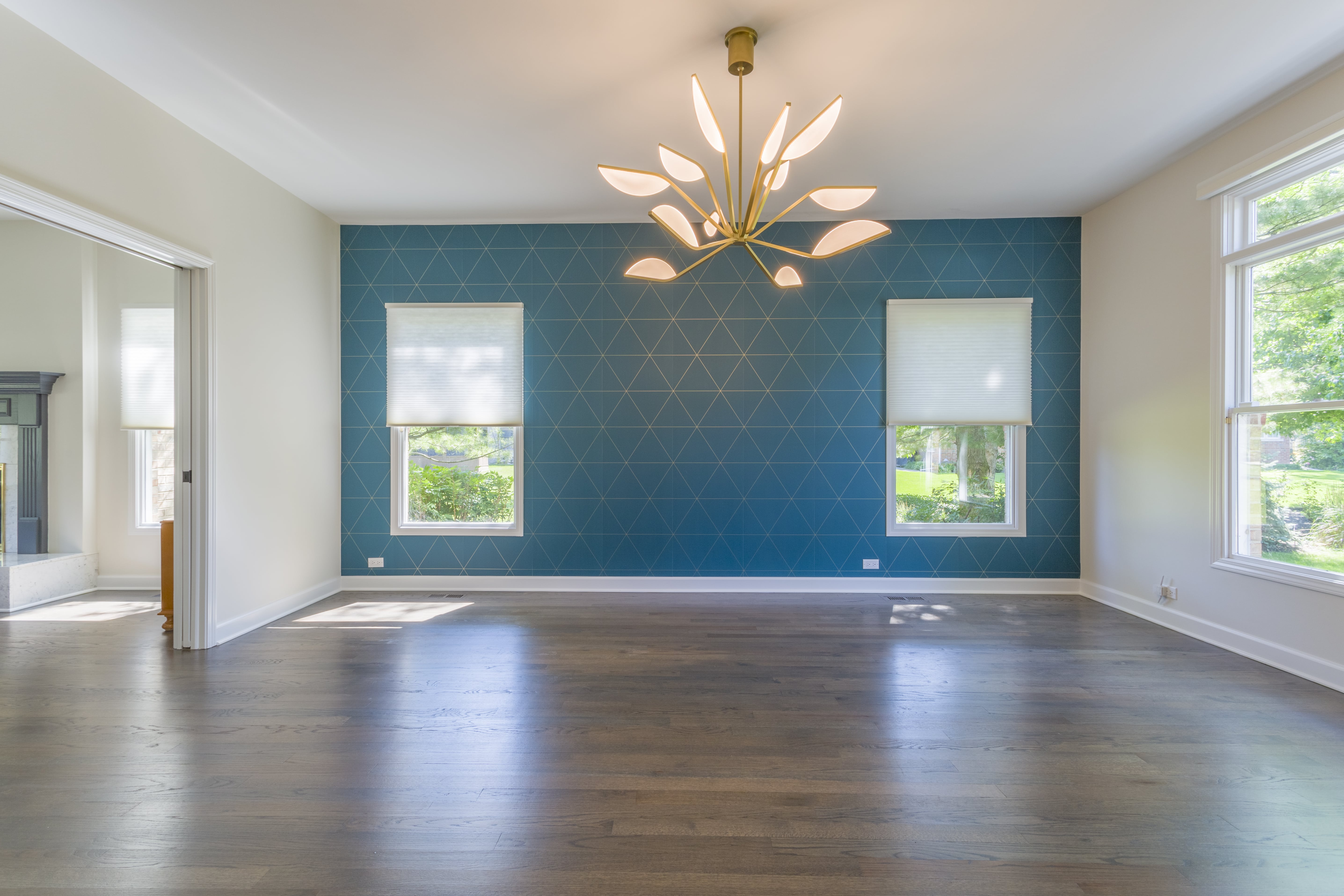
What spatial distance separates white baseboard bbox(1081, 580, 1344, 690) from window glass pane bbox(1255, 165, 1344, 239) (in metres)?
2.22

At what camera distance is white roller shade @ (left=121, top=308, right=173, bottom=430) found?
15.4 feet

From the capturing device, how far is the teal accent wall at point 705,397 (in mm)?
4680

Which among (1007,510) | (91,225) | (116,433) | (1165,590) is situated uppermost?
(91,225)

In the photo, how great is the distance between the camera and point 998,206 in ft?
14.5

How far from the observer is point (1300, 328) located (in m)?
3.11

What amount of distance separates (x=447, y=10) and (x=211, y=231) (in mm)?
2141

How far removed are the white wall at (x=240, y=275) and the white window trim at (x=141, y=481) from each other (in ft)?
5.04

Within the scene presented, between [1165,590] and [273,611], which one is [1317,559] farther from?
[273,611]

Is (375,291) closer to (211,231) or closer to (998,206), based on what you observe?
(211,231)

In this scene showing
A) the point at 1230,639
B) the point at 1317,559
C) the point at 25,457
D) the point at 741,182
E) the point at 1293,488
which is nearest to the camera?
the point at 741,182

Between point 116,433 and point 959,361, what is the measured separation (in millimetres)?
6756

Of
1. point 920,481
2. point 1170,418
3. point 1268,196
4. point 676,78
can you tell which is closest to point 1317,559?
point 1170,418

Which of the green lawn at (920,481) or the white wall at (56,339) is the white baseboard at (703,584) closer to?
the green lawn at (920,481)

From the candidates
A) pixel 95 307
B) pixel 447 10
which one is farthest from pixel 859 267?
pixel 95 307
